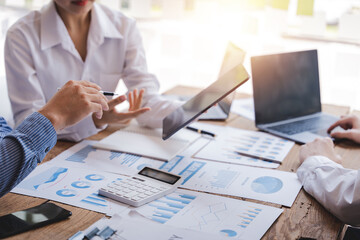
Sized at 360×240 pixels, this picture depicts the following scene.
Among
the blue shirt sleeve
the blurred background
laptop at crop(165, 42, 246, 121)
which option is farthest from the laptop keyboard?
the blurred background

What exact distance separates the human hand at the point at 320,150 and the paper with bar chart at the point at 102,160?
16.9 inches

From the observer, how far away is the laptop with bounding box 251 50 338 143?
1.62 meters

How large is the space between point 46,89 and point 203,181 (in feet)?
2.76

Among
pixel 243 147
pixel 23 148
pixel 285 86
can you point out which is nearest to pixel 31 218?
pixel 23 148

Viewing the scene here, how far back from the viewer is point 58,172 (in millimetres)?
1184

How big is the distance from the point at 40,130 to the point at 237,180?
1.75ft

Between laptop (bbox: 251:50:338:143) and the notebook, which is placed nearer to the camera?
the notebook

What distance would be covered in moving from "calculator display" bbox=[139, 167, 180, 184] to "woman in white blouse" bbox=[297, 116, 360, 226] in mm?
349

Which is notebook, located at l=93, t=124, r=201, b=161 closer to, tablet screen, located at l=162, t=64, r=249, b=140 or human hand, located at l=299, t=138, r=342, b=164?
tablet screen, located at l=162, t=64, r=249, b=140

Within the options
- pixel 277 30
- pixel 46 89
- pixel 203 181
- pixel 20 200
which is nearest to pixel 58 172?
pixel 20 200

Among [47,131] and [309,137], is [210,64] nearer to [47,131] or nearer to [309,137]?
[309,137]

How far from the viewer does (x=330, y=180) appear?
1110 mm

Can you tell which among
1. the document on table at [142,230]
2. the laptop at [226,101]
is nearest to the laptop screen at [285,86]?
the laptop at [226,101]

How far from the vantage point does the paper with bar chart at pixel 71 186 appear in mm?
1024
